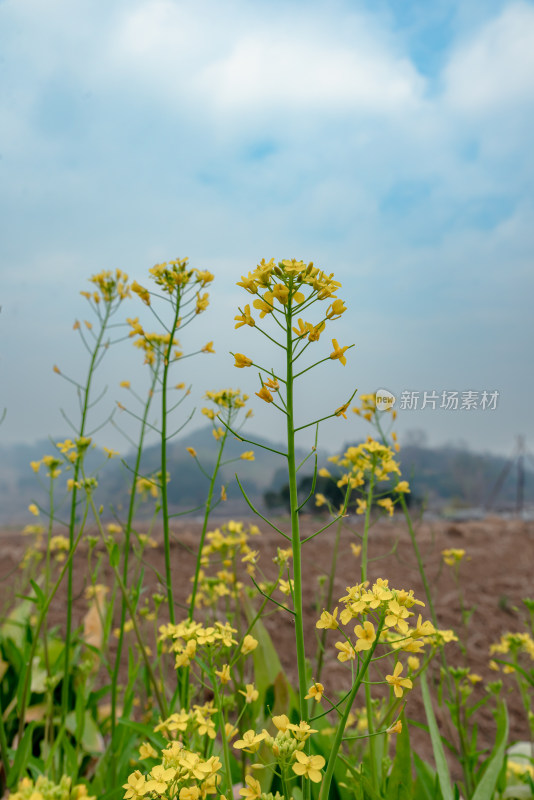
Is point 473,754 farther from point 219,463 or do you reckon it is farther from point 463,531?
point 463,531

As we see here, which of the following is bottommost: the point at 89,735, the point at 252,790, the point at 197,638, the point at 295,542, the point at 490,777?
the point at 89,735

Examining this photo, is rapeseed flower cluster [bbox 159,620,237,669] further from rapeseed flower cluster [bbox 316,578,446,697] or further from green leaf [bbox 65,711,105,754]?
green leaf [bbox 65,711,105,754]

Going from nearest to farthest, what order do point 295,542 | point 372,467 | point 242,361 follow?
point 295,542, point 242,361, point 372,467

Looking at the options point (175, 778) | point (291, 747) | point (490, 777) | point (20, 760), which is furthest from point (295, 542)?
point (490, 777)

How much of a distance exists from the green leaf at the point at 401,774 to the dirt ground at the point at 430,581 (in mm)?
1530

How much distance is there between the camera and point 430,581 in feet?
19.4

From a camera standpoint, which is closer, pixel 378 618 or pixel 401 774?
pixel 378 618

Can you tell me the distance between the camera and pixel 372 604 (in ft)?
3.48

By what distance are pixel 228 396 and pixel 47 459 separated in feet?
2.84

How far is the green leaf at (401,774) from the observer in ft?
5.45

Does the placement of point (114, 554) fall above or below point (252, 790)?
above

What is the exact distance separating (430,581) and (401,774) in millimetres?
4445

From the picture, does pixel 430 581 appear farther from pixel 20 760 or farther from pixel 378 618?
pixel 378 618

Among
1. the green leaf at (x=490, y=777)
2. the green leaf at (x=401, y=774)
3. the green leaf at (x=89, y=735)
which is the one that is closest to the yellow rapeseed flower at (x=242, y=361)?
the green leaf at (x=401, y=774)
